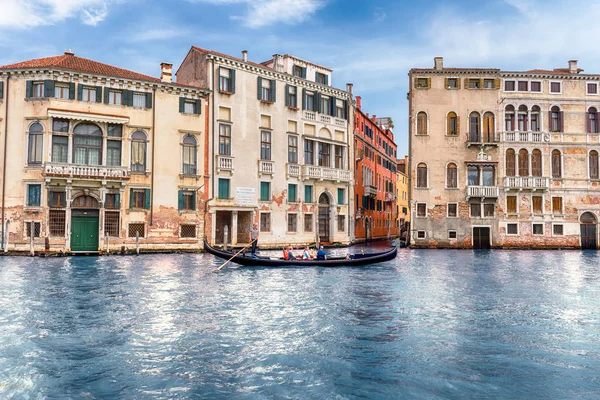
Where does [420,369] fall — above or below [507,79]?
below

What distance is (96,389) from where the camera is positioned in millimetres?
6391

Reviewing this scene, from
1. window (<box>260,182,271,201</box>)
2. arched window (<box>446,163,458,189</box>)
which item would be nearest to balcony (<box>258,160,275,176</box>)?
window (<box>260,182,271,201</box>)

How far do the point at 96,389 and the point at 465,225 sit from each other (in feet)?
95.4

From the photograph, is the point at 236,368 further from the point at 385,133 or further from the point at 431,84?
the point at 385,133

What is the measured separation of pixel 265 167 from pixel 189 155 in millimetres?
4464

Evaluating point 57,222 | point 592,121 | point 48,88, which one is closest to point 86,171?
point 57,222

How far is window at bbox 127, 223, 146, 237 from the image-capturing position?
25156mm

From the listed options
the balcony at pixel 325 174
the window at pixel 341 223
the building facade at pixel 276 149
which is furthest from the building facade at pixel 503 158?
the building facade at pixel 276 149

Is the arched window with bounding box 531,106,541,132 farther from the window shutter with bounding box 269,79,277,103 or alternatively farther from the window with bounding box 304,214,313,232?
the window shutter with bounding box 269,79,277,103

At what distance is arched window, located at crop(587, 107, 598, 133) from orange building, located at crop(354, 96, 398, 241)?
14.8 m

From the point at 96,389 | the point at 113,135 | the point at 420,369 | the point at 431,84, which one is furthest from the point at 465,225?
the point at 96,389

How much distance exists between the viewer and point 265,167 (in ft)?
96.0

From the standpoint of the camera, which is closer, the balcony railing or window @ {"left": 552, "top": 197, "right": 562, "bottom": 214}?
the balcony railing

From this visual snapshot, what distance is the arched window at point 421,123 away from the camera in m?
32.8
